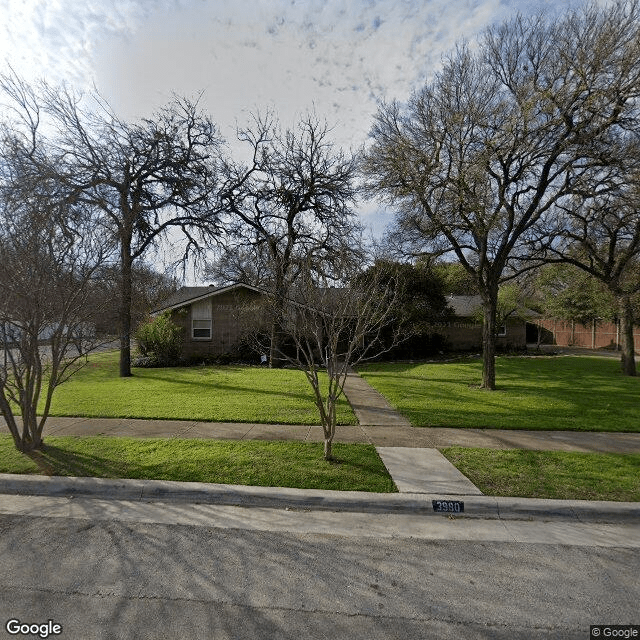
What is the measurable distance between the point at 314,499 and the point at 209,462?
1.74 metres

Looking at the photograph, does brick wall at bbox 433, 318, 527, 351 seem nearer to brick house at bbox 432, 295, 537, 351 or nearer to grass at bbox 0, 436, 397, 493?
brick house at bbox 432, 295, 537, 351

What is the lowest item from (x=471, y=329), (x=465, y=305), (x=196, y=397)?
(x=196, y=397)

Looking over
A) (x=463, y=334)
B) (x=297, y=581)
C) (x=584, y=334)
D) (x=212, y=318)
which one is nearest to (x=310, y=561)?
(x=297, y=581)

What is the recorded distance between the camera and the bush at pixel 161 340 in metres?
18.2

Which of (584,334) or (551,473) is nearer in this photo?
(551,473)

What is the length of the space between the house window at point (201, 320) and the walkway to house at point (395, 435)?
12.8m

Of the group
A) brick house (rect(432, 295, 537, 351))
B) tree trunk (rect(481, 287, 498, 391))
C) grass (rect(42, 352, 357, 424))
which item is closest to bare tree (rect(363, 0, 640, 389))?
tree trunk (rect(481, 287, 498, 391))

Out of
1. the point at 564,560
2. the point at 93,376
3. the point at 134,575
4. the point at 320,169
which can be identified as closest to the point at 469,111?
the point at 320,169

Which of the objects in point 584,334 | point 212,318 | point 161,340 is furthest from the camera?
point 584,334

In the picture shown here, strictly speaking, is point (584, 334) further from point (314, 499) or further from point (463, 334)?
point (314, 499)

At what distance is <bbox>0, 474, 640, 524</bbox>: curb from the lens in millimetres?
4191

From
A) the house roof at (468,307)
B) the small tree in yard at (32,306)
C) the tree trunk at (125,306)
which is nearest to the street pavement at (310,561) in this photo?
the small tree in yard at (32,306)

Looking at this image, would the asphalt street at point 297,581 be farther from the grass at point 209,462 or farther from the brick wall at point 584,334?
the brick wall at point 584,334

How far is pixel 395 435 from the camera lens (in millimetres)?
6910
